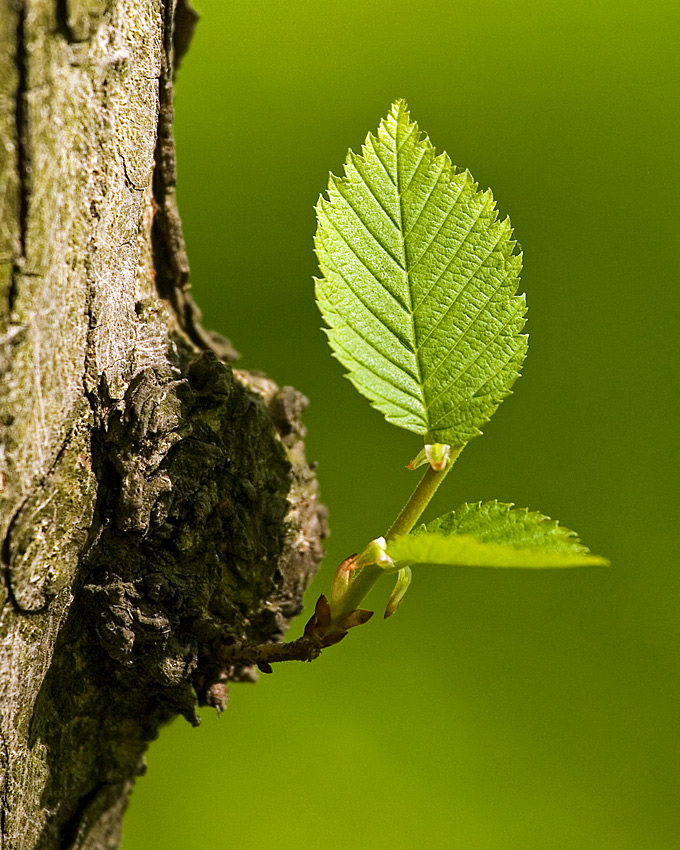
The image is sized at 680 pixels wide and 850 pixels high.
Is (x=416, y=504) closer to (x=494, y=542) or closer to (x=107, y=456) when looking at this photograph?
(x=494, y=542)

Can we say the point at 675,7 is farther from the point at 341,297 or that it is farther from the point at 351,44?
the point at 341,297

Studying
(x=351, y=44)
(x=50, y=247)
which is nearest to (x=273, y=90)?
(x=351, y=44)

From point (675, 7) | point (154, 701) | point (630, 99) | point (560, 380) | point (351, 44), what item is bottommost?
point (154, 701)

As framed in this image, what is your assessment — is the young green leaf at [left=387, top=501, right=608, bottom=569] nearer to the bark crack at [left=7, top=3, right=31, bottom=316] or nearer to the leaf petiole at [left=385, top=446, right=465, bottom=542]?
the leaf petiole at [left=385, top=446, right=465, bottom=542]

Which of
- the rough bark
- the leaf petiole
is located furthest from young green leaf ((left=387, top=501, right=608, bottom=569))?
the rough bark

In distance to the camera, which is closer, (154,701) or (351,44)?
(154,701)
